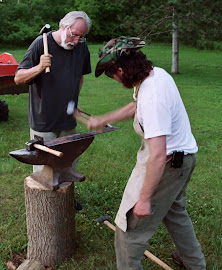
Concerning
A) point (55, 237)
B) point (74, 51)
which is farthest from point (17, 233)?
point (74, 51)

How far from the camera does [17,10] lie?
3266cm

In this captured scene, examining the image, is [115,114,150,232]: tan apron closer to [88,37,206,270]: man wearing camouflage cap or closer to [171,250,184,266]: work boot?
[88,37,206,270]: man wearing camouflage cap

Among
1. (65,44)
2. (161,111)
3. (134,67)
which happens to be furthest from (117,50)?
(65,44)

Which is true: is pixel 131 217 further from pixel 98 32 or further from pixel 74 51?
pixel 98 32

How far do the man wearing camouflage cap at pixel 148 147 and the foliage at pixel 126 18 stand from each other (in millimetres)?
11021

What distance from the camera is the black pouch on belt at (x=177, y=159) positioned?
2.44 m

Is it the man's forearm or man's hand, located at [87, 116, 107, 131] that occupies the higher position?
the man's forearm

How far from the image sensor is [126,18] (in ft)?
46.6

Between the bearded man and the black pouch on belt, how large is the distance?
1532 millimetres

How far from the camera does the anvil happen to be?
2.82 m

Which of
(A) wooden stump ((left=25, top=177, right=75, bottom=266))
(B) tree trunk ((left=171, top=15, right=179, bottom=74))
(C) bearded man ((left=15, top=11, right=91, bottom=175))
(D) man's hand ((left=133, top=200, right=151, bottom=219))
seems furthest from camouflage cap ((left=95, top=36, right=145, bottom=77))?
(B) tree trunk ((left=171, top=15, right=179, bottom=74))

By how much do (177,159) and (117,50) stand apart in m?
0.79

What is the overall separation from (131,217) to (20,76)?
1716mm

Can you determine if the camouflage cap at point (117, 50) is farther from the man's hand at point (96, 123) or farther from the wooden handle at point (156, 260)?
the wooden handle at point (156, 260)
